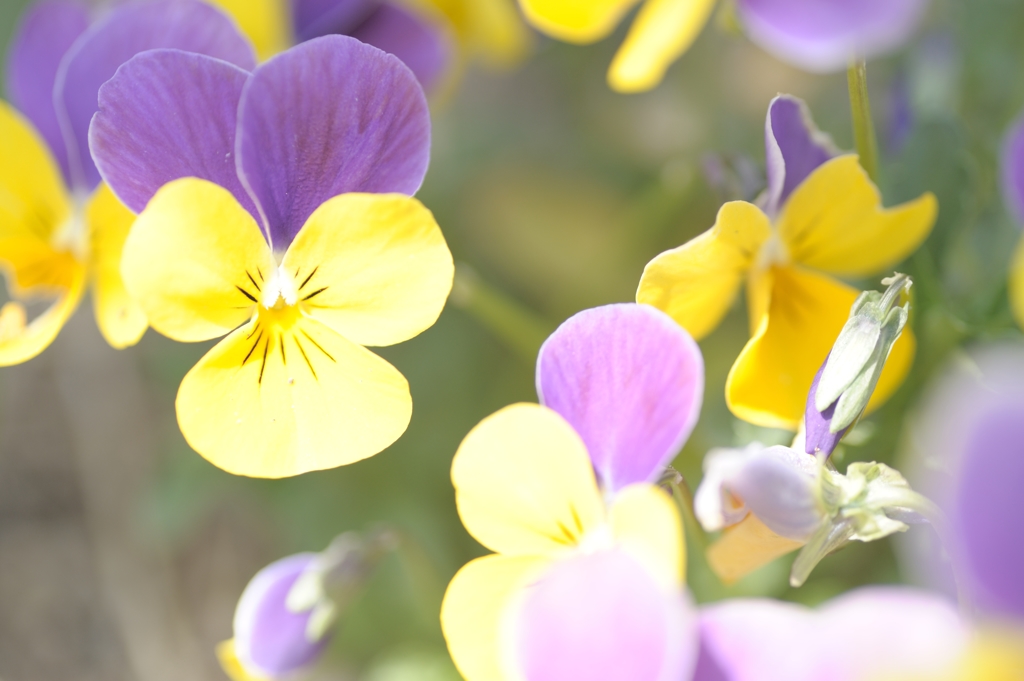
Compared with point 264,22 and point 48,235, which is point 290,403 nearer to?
point 48,235

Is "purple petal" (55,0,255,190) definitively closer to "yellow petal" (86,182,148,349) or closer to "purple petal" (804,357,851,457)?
"yellow petal" (86,182,148,349)

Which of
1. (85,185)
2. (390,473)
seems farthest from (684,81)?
(85,185)

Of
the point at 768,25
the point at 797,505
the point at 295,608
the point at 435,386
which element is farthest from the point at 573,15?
the point at 435,386

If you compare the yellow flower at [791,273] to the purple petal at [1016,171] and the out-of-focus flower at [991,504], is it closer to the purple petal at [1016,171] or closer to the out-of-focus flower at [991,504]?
the purple petal at [1016,171]

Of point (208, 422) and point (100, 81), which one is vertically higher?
point (100, 81)

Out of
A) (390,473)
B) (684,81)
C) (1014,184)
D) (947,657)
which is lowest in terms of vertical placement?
(390,473)

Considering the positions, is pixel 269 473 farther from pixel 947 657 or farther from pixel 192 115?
pixel 947 657

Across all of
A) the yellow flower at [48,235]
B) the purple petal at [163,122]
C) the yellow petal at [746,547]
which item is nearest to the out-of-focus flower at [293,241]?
the purple petal at [163,122]
